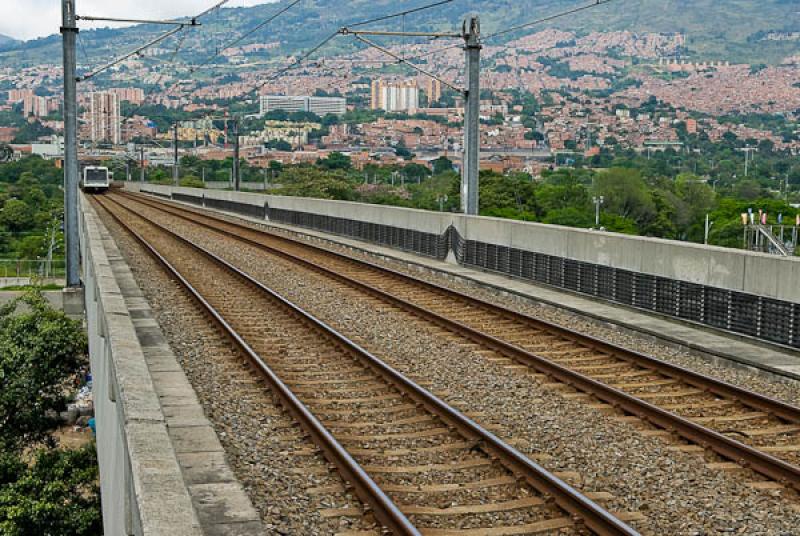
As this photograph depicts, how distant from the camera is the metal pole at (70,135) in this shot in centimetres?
2611

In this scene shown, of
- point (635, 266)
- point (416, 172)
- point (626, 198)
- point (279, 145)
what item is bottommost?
point (626, 198)

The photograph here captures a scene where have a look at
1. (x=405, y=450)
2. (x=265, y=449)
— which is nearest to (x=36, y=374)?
(x=265, y=449)

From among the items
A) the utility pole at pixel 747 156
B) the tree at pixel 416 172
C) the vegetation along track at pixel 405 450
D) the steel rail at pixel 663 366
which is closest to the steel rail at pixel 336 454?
the vegetation along track at pixel 405 450

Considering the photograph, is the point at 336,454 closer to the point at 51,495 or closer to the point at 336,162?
the point at 51,495

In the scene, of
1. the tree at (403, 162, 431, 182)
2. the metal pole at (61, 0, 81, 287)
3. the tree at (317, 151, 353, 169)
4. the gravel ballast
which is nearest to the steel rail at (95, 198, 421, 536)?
the gravel ballast

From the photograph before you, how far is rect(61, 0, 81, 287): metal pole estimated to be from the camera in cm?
2611

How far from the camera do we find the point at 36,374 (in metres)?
28.6

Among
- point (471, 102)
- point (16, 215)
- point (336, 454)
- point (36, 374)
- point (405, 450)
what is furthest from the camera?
point (16, 215)

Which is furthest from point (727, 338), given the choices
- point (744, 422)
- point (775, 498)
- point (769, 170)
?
point (769, 170)

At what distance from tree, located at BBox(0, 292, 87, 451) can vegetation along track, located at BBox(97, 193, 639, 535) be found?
1544cm

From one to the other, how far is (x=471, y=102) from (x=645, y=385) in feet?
43.1

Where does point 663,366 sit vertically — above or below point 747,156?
below

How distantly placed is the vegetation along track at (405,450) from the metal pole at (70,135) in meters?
13.0

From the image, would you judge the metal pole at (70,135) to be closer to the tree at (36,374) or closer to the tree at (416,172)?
the tree at (36,374)
